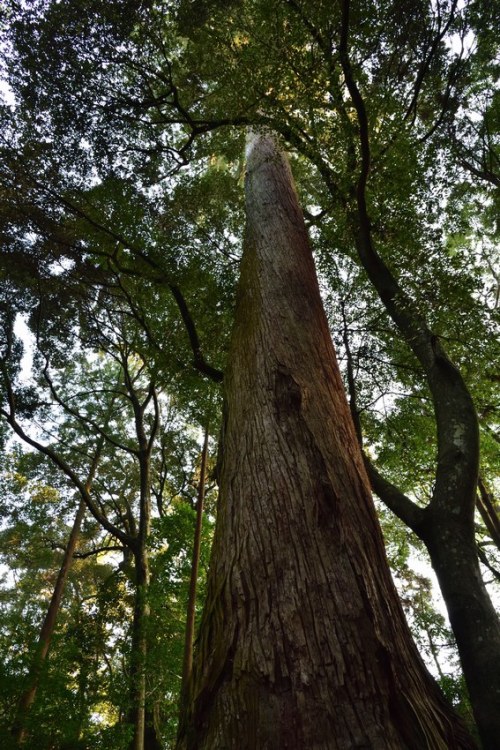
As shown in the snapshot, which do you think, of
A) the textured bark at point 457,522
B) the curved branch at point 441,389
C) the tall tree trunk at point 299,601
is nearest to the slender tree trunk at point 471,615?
the textured bark at point 457,522

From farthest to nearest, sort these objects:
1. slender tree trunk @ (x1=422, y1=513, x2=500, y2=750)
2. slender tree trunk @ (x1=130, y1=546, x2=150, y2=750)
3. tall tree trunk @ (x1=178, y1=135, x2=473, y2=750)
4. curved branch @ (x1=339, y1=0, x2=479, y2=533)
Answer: slender tree trunk @ (x1=130, y1=546, x2=150, y2=750), curved branch @ (x1=339, y1=0, x2=479, y2=533), slender tree trunk @ (x1=422, y1=513, x2=500, y2=750), tall tree trunk @ (x1=178, y1=135, x2=473, y2=750)

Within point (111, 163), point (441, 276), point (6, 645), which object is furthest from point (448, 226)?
point (6, 645)

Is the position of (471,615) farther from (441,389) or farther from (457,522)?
(441,389)

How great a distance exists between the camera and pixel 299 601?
55.2 inches

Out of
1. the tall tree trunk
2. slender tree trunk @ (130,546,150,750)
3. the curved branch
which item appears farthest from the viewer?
slender tree trunk @ (130,546,150,750)

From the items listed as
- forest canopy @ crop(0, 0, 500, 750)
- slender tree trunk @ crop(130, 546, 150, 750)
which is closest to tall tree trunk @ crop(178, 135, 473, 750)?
forest canopy @ crop(0, 0, 500, 750)

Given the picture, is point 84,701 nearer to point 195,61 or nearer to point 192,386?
point 192,386

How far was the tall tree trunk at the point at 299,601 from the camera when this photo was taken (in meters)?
1.17

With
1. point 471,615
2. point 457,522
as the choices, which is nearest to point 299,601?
point 471,615

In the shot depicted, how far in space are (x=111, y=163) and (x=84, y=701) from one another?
887cm

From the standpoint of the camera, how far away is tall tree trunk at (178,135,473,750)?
1.17 meters

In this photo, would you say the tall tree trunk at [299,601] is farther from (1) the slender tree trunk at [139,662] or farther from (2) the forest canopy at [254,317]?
(1) the slender tree trunk at [139,662]

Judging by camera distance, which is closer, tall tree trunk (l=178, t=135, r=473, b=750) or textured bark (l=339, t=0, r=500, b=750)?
tall tree trunk (l=178, t=135, r=473, b=750)

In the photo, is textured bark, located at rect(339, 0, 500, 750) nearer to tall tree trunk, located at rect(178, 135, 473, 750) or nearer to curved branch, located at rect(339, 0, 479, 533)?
curved branch, located at rect(339, 0, 479, 533)
